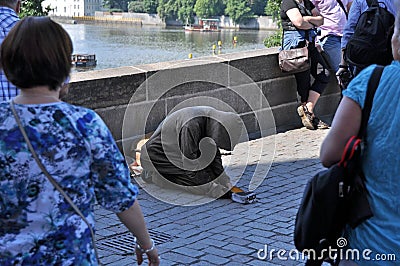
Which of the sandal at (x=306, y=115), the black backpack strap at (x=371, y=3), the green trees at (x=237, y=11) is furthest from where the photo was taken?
the green trees at (x=237, y=11)

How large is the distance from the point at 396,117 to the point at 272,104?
6302 mm

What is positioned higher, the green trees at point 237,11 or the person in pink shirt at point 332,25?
the person in pink shirt at point 332,25

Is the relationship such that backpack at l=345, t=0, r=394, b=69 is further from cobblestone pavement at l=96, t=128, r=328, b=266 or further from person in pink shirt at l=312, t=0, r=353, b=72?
person in pink shirt at l=312, t=0, r=353, b=72

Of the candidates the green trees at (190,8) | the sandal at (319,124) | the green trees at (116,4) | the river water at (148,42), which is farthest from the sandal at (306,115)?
the green trees at (116,4)

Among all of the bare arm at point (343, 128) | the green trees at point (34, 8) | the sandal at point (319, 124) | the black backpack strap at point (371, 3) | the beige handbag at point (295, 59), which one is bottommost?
the green trees at point (34, 8)

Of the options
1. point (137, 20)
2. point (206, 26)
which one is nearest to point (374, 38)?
point (206, 26)

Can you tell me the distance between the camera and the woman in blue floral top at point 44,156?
243 centimetres

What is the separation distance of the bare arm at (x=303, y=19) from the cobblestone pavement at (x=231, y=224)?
1.65m

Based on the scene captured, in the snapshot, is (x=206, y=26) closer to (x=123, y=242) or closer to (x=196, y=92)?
(x=196, y=92)

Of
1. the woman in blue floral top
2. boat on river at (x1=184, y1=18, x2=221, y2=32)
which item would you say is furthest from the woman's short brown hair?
boat on river at (x1=184, y1=18, x2=221, y2=32)

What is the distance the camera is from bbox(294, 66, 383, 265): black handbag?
104 inches

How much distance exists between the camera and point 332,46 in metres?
8.44

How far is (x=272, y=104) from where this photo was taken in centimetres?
889

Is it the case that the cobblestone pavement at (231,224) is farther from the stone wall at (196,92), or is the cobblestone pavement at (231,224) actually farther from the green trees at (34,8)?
the green trees at (34,8)
